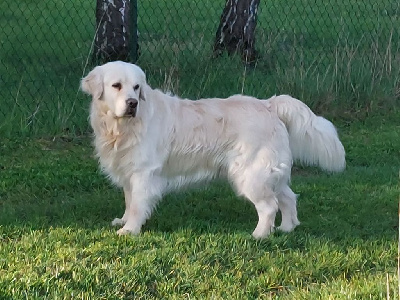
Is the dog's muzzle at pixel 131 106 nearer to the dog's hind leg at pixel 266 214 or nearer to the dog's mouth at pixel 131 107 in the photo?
the dog's mouth at pixel 131 107

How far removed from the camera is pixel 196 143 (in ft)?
15.5

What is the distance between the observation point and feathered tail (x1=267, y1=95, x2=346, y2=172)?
15.8 feet

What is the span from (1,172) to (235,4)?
4708mm

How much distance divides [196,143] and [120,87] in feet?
2.05

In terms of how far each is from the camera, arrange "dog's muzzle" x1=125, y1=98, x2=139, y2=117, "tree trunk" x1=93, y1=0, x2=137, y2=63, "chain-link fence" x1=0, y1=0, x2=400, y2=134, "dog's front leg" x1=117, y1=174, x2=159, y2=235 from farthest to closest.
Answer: "tree trunk" x1=93, y1=0, x2=137, y2=63 → "chain-link fence" x1=0, y1=0, x2=400, y2=134 → "dog's front leg" x1=117, y1=174, x2=159, y2=235 → "dog's muzzle" x1=125, y1=98, x2=139, y2=117

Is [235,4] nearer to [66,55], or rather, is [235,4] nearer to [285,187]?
[66,55]

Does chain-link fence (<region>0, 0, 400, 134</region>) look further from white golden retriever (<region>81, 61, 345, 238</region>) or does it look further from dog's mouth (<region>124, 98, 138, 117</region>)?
dog's mouth (<region>124, 98, 138, 117</region>)

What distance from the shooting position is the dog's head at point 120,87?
4473mm

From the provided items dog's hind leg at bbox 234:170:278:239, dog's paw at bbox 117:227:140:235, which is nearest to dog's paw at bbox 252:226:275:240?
dog's hind leg at bbox 234:170:278:239

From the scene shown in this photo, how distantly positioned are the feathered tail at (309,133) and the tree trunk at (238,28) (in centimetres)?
459

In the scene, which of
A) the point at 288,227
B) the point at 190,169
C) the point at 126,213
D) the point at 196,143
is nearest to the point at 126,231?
the point at 126,213

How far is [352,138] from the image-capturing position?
756cm

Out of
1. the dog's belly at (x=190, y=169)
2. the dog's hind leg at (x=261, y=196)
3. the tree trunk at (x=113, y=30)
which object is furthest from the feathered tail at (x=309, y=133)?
the tree trunk at (x=113, y=30)

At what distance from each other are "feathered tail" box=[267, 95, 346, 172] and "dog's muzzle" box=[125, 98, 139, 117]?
3.18 ft
